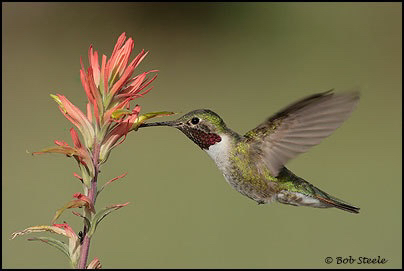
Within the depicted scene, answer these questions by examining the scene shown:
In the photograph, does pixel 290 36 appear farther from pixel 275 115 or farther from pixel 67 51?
pixel 275 115

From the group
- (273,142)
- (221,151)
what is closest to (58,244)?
(221,151)

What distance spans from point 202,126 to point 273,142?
222 mm

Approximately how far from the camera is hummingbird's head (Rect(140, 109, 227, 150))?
4.68ft

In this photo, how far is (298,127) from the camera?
1527 millimetres

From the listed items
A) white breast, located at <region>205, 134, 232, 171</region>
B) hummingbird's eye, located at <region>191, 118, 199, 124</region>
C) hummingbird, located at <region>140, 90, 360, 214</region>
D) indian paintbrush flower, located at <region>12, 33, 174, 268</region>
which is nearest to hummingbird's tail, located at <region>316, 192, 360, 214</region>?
hummingbird, located at <region>140, 90, 360, 214</region>

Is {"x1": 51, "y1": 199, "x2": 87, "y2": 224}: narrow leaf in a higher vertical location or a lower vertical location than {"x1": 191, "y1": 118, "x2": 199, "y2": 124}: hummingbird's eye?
lower

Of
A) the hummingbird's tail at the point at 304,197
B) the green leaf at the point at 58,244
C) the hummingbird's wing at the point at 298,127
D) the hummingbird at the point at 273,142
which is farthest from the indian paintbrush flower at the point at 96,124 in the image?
the hummingbird's tail at the point at 304,197

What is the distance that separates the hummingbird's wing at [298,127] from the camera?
1404 mm

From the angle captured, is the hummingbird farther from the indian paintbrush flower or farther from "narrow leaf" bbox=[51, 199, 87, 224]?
"narrow leaf" bbox=[51, 199, 87, 224]

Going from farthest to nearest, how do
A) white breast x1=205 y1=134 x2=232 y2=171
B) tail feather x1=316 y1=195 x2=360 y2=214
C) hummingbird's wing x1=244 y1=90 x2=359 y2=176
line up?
tail feather x1=316 y1=195 x2=360 y2=214
white breast x1=205 y1=134 x2=232 y2=171
hummingbird's wing x1=244 y1=90 x2=359 y2=176

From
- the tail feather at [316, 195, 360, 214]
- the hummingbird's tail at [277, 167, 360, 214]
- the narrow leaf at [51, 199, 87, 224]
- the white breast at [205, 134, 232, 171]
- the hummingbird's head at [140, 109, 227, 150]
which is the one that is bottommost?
the narrow leaf at [51, 199, 87, 224]

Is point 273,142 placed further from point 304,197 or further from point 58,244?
point 58,244

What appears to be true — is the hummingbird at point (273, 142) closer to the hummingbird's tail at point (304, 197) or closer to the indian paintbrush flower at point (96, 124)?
the hummingbird's tail at point (304, 197)

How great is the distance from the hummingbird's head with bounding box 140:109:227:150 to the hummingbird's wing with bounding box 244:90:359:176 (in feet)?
0.41
